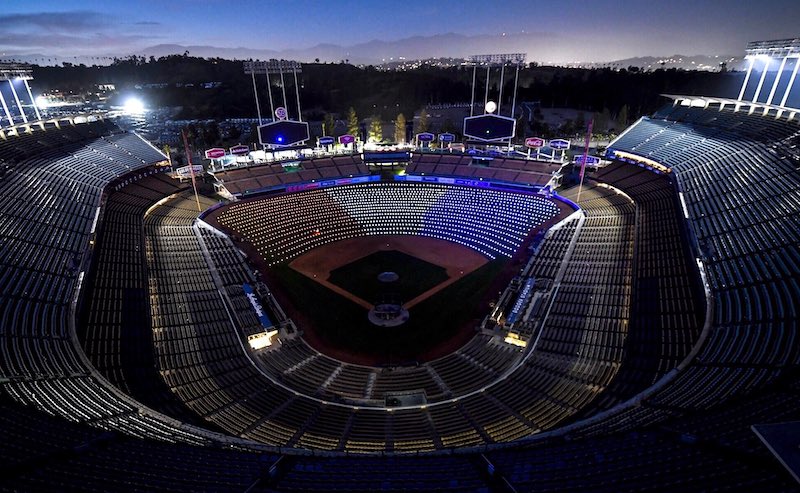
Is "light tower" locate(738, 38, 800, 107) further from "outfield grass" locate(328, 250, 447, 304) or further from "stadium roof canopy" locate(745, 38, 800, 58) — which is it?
"outfield grass" locate(328, 250, 447, 304)

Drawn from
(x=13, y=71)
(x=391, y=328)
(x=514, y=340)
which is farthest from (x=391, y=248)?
(x=13, y=71)

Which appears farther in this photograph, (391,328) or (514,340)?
(391,328)

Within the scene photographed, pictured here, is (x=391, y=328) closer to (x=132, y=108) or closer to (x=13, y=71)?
(x=13, y=71)

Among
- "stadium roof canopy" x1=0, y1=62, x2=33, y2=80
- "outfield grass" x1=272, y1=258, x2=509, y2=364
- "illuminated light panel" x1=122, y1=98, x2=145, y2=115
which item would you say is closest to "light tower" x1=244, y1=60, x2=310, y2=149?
"stadium roof canopy" x1=0, y1=62, x2=33, y2=80

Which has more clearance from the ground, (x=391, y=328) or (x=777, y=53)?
(x=777, y=53)

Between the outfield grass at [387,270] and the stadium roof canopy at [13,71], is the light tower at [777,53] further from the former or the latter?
the stadium roof canopy at [13,71]

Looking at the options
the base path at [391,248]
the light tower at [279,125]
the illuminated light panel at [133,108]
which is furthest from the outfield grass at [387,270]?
the illuminated light panel at [133,108]

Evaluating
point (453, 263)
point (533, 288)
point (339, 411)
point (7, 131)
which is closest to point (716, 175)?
point (533, 288)
